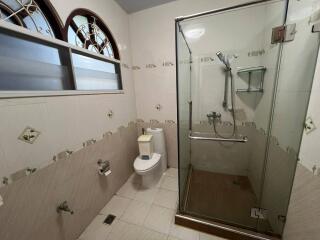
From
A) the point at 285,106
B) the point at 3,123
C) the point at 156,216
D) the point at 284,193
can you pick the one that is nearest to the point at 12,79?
the point at 3,123

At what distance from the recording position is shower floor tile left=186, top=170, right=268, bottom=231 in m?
1.41

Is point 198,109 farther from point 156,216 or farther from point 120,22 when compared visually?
point 120,22

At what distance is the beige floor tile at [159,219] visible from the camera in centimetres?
143

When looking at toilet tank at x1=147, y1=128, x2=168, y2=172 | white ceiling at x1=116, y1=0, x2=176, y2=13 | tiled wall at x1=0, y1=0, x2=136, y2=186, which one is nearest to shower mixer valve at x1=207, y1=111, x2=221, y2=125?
toilet tank at x1=147, y1=128, x2=168, y2=172

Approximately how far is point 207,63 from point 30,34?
1801 millimetres

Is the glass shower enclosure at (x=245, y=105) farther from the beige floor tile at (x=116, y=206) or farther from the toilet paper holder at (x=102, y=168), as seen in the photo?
the toilet paper holder at (x=102, y=168)

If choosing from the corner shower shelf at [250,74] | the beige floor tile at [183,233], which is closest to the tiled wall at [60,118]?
the beige floor tile at [183,233]

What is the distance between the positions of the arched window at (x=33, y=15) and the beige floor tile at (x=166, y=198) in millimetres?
2000

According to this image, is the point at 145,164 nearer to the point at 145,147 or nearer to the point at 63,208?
the point at 145,147

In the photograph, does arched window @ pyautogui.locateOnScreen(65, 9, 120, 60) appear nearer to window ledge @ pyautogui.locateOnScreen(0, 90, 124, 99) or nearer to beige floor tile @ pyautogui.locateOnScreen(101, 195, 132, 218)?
window ledge @ pyautogui.locateOnScreen(0, 90, 124, 99)

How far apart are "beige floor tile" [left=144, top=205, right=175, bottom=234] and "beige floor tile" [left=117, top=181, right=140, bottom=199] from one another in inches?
14.2

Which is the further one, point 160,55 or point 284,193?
point 160,55

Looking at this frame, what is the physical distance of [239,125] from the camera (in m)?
1.92

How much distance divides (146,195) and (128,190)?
0.29 m
